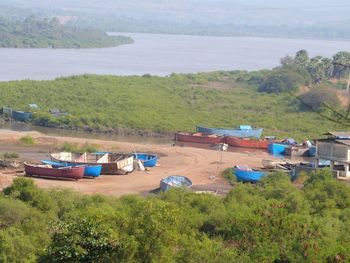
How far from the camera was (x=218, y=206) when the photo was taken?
2452 centimetres

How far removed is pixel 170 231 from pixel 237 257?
137cm

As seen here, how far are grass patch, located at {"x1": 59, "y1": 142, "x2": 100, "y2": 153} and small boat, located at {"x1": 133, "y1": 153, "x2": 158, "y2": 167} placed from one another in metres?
2.67

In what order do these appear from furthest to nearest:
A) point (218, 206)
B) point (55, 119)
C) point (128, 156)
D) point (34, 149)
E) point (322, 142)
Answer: point (55, 119), point (34, 149), point (128, 156), point (322, 142), point (218, 206)

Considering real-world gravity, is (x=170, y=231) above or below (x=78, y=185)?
above

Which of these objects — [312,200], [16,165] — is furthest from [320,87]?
[312,200]

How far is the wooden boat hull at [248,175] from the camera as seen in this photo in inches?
1372

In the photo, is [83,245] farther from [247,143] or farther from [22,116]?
[22,116]

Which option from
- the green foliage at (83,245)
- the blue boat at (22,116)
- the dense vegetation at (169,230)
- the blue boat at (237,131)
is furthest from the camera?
the blue boat at (22,116)

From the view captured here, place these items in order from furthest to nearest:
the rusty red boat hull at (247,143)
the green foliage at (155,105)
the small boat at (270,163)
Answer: the green foliage at (155,105) < the rusty red boat hull at (247,143) < the small boat at (270,163)

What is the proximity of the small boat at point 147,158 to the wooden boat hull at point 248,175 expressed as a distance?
4.22m

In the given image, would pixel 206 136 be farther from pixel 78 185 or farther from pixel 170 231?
pixel 170 231

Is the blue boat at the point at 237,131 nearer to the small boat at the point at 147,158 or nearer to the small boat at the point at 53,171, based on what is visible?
the small boat at the point at 147,158

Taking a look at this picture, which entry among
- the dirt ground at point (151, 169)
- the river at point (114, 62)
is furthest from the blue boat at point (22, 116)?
the river at point (114, 62)

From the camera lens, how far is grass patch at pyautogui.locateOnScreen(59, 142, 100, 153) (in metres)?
41.2
